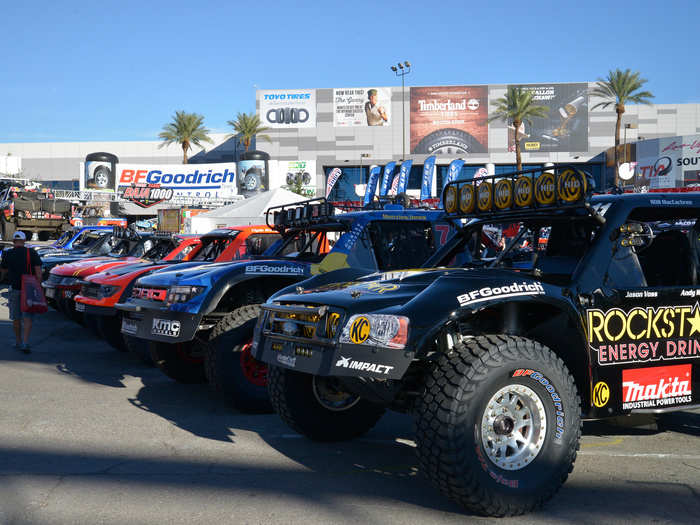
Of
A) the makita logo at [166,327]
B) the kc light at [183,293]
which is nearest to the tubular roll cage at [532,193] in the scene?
the kc light at [183,293]

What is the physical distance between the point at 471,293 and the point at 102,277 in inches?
253

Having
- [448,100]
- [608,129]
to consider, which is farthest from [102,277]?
[608,129]

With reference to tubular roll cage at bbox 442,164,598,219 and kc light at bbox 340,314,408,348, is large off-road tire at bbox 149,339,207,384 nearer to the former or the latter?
tubular roll cage at bbox 442,164,598,219

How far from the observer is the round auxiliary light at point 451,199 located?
5.47 meters

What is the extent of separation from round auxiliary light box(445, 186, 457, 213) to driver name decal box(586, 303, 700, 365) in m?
1.56

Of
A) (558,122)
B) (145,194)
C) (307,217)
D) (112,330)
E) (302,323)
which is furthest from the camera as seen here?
(558,122)

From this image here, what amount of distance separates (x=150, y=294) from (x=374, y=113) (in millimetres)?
70168

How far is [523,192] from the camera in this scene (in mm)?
4848

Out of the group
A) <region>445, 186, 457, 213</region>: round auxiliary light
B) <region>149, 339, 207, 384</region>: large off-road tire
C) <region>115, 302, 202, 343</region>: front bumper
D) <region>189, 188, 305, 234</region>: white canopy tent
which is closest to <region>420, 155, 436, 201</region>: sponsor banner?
<region>189, 188, 305, 234</region>: white canopy tent

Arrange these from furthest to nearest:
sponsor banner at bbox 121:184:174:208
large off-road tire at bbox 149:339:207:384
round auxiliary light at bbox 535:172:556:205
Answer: sponsor banner at bbox 121:184:174:208 → large off-road tire at bbox 149:339:207:384 → round auxiliary light at bbox 535:172:556:205

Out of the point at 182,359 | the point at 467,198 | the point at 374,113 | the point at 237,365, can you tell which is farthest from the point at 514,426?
the point at 374,113

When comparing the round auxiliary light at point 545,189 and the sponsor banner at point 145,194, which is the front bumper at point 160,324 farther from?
the sponsor banner at point 145,194

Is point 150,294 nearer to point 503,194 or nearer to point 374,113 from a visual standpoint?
point 503,194

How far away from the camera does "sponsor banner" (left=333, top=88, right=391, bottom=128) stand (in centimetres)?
7431
